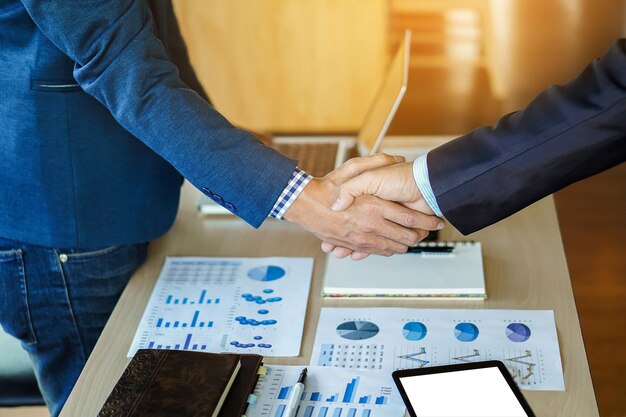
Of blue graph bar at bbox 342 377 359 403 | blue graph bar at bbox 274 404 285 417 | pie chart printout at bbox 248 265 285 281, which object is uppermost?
pie chart printout at bbox 248 265 285 281

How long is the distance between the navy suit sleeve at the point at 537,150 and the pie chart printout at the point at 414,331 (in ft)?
0.59

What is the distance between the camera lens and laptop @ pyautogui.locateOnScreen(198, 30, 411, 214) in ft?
5.46

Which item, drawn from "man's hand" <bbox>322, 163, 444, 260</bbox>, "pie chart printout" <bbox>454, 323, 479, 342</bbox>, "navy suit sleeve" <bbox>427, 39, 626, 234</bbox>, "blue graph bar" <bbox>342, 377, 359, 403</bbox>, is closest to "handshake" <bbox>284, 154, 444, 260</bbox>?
"man's hand" <bbox>322, 163, 444, 260</bbox>

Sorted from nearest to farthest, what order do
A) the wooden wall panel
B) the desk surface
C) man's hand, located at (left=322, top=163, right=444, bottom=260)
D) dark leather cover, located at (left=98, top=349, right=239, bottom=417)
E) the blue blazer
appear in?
dark leather cover, located at (left=98, top=349, right=239, bottom=417)
the desk surface
the blue blazer
man's hand, located at (left=322, top=163, right=444, bottom=260)
the wooden wall panel

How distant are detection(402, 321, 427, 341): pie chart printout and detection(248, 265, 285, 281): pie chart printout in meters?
0.28

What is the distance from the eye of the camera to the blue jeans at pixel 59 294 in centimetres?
152

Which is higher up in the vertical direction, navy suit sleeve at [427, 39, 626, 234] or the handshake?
navy suit sleeve at [427, 39, 626, 234]

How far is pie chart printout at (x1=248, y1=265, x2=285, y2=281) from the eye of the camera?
150 centimetres

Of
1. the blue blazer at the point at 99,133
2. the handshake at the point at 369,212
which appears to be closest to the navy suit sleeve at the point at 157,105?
the blue blazer at the point at 99,133

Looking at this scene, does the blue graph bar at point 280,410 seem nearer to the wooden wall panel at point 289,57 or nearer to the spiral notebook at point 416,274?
the spiral notebook at point 416,274

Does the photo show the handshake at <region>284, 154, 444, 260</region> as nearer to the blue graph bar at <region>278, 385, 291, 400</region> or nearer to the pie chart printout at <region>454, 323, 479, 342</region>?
the pie chart printout at <region>454, 323, 479, 342</region>

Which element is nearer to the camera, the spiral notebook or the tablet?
the tablet

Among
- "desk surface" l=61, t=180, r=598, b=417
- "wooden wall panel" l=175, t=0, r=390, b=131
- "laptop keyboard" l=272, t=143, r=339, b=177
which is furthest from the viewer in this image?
"wooden wall panel" l=175, t=0, r=390, b=131

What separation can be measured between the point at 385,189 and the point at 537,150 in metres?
0.30
